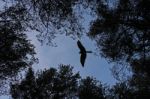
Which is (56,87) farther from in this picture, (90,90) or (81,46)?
(81,46)

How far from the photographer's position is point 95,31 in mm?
26375

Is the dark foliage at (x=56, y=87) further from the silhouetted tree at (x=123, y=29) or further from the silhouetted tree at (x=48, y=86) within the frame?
the silhouetted tree at (x=123, y=29)

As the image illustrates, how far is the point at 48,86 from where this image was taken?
3122 cm

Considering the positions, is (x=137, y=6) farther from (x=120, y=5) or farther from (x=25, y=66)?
(x=25, y=66)

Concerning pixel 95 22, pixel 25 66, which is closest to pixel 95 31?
pixel 95 22

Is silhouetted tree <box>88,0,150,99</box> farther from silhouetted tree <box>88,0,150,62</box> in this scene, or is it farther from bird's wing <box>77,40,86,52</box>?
bird's wing <box>77,40,86,52</box>

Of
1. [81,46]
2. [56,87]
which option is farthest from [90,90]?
[81,46]

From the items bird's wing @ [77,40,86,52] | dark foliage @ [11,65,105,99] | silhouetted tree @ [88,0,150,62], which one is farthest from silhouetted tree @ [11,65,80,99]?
bird's wing @ [77,40,86,52]

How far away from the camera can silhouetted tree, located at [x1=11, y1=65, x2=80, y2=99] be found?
30.5 metres

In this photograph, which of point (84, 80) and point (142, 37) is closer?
point (142, 37)

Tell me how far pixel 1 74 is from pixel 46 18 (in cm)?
557

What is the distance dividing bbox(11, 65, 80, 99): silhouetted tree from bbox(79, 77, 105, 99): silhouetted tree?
420mm

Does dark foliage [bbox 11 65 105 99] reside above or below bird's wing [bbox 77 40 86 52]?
above

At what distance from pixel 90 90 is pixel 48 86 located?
2895 millimetres
